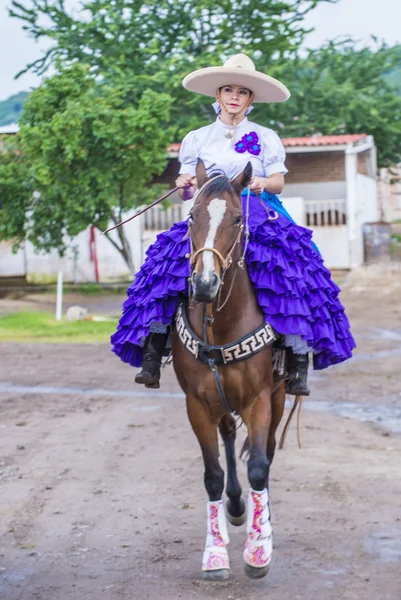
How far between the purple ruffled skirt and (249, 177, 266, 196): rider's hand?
21cm

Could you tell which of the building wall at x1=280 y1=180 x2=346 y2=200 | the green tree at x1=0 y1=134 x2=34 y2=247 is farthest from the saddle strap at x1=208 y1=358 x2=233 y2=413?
the building wall at x1=280 y1=180 x2=346 y2=200

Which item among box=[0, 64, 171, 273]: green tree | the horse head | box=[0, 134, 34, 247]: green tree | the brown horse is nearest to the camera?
the horse head

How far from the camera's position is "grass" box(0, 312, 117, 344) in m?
19.2

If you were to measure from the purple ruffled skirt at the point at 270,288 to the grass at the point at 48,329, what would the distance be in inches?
480

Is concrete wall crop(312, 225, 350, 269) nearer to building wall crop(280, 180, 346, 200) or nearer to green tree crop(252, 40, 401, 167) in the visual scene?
building wall crop(280, 180, 346, 200)

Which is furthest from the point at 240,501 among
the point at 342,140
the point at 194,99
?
the point at 194,99

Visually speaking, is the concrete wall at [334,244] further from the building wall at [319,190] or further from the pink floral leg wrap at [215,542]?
the pink floral leg wrap at [215,542]

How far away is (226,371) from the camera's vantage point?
19.4 ft

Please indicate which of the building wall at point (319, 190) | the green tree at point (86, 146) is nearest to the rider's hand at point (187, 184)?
the green tree at point (86, 146)

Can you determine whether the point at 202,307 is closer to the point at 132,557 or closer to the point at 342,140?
the point at 132,557

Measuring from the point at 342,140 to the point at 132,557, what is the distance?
24.7 metres

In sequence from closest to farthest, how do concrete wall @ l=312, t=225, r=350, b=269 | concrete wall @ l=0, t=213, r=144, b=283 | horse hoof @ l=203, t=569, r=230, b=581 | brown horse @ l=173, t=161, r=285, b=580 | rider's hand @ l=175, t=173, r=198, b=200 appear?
1. brown horse @ l=173, t=161, r=285, b=580
2. horse hoof @ l=203, t=569, r=230, b=581
3. rider's hand @ l=175, t=173, r=198, b=200
4. concrete wall @ l=0, t=213, r=144, b=283
5. concrete wall @ l=312, t=225, r=350, b=269

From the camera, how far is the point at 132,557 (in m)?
6.23

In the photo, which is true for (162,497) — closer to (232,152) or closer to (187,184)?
(187,184)
